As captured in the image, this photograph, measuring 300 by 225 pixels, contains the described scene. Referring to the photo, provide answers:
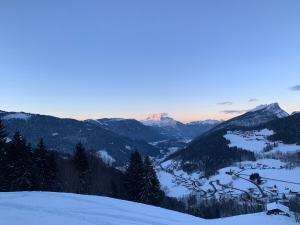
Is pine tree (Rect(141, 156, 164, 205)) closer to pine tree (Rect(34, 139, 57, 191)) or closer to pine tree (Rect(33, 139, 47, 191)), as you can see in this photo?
pine tree (Rect(34, 139, 57, 191))

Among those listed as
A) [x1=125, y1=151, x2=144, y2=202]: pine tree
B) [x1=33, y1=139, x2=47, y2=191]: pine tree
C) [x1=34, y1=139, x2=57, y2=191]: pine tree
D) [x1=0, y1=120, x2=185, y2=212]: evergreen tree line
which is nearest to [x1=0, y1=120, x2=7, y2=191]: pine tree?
[x1=0, y1=120, x2=185, y2=212]: evergreen tree line

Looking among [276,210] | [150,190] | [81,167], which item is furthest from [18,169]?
[276,210]

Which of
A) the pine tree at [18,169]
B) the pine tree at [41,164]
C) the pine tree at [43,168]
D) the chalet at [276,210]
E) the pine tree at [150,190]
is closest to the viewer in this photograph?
the chalet at [276,210]

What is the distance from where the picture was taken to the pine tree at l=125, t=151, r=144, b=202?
67.5 metres

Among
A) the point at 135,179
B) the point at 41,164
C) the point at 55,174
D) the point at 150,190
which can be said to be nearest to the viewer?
the point at 41,164

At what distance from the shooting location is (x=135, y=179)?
68.8 meters

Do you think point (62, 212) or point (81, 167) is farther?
point (81, 167)

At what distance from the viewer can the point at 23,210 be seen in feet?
82.1

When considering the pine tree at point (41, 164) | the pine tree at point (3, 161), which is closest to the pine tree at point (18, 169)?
the pine tree at point (3, 161)

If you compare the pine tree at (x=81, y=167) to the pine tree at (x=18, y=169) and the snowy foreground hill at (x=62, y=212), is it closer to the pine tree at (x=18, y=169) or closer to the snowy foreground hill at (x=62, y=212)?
the pine tree at (x=18, y=169)

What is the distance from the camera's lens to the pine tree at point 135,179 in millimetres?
67500

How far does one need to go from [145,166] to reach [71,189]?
1434cm

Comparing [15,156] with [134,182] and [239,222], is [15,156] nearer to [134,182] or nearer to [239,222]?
[134,182]

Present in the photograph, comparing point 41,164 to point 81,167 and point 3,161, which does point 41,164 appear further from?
point 81,167
